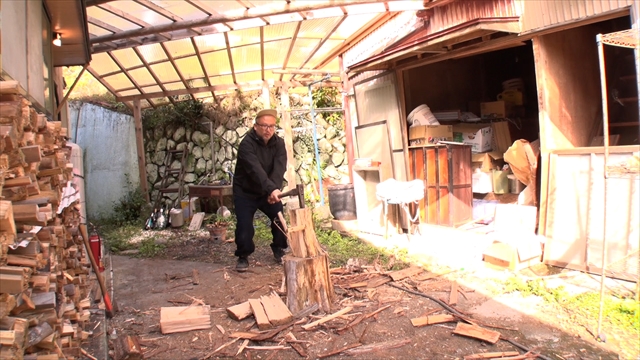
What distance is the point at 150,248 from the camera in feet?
25.3

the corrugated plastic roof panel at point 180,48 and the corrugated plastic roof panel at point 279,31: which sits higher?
the corrugated plastic roof panel at point 180,48

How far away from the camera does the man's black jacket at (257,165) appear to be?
5.28 meters

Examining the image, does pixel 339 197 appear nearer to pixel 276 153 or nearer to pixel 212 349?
pixel 276 153

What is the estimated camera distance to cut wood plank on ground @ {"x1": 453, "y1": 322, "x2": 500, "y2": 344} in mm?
3346

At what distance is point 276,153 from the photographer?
18.4 feet

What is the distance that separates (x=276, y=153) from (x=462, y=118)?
4.08 metres

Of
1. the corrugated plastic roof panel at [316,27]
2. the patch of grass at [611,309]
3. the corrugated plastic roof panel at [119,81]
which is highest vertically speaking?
the corrugated plastic roof panel at [316,27]

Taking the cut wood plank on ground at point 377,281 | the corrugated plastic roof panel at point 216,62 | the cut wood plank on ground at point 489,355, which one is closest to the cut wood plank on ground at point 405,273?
the cut wood plank on ground at point 377,281

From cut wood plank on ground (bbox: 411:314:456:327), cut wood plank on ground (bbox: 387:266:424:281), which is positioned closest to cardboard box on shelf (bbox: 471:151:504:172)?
cut wood plank on ground (bbox: 387:266:424:281)

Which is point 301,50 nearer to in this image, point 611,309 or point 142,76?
point 142,76

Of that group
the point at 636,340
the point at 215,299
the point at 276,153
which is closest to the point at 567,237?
the point at 636,340

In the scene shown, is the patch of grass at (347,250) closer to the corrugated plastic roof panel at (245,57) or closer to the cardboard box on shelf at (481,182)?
the cardboard box on shelf at (481,182)

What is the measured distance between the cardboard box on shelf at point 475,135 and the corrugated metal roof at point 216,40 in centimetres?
220

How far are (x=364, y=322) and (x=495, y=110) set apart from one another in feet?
18.1
